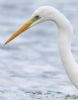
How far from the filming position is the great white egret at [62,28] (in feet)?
34.3

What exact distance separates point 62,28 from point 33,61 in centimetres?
583

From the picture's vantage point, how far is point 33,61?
641 inches

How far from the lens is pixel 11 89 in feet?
43.7

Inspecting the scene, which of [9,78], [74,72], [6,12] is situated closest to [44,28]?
[6,12]

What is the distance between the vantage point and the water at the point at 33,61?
13.0 m

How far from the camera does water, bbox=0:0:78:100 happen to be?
13008 millimetres

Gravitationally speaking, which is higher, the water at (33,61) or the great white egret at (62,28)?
the water at (33,61)

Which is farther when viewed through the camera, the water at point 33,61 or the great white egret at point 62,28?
the water at point 33,61

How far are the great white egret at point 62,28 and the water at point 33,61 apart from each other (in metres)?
1.91

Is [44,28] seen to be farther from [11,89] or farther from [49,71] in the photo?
[11,89]

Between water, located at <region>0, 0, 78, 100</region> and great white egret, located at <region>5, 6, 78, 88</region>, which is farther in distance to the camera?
water, located at <region>0, 0, 78, 100</region>

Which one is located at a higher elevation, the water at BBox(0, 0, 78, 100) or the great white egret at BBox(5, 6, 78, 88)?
the water at BBox(0, 0, 78, 100)

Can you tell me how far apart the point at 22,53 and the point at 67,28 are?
6.97 metres

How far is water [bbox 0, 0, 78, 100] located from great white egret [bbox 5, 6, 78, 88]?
1909 millimetres
